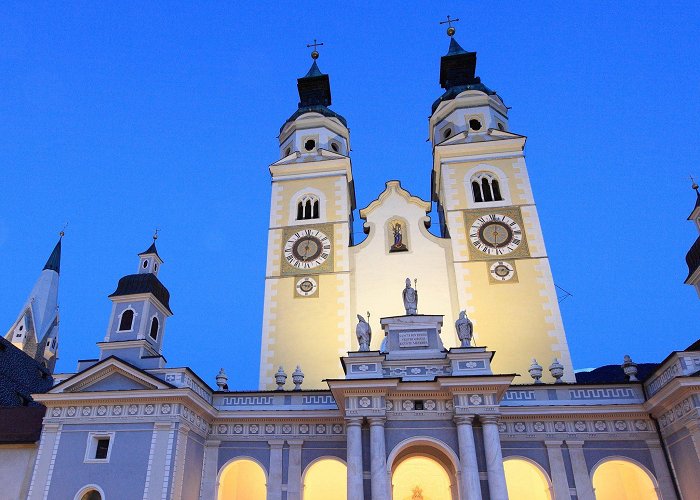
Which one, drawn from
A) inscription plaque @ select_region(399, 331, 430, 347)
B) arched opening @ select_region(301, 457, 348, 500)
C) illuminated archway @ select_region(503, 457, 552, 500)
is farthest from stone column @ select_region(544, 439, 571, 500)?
arched opening @ select_region(301, 457, 348, 500)

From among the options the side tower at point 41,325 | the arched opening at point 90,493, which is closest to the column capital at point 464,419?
the arched opening at point 90,493

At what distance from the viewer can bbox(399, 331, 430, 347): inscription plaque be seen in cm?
1888

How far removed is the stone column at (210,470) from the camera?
61.3 ft

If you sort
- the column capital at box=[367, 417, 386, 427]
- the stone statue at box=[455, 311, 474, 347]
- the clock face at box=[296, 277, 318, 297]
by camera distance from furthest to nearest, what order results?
the clock face at box=[296, 277, 318, 297] < the stone statue at box=[455, 311, 474, 347] < the column capital at box=[367, 417, 386, 427]

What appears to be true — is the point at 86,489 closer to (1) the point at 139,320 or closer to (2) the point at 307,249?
(1) the point at 139,320

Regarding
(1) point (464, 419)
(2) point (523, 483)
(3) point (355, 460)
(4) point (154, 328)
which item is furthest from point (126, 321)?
(2) point (523, 483)

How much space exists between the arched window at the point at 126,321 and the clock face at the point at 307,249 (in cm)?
738

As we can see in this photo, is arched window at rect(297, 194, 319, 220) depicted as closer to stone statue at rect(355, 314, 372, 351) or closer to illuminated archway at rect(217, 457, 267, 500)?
stone statue at rect(355, 314, 372, 351)

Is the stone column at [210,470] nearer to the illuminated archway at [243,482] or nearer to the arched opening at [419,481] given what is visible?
the illuminated archway at [243,482]

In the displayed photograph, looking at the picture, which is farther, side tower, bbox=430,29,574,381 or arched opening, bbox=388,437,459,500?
side tower, bbox=430,29,574,381

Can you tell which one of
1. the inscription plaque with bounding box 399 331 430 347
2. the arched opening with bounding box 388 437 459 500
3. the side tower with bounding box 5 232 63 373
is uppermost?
the side tower with bounding box 5 232 63 373

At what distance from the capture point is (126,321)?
70.1 ft

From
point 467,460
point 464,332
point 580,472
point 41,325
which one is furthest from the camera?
point 41,325

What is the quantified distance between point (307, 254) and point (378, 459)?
1155 centimetres
